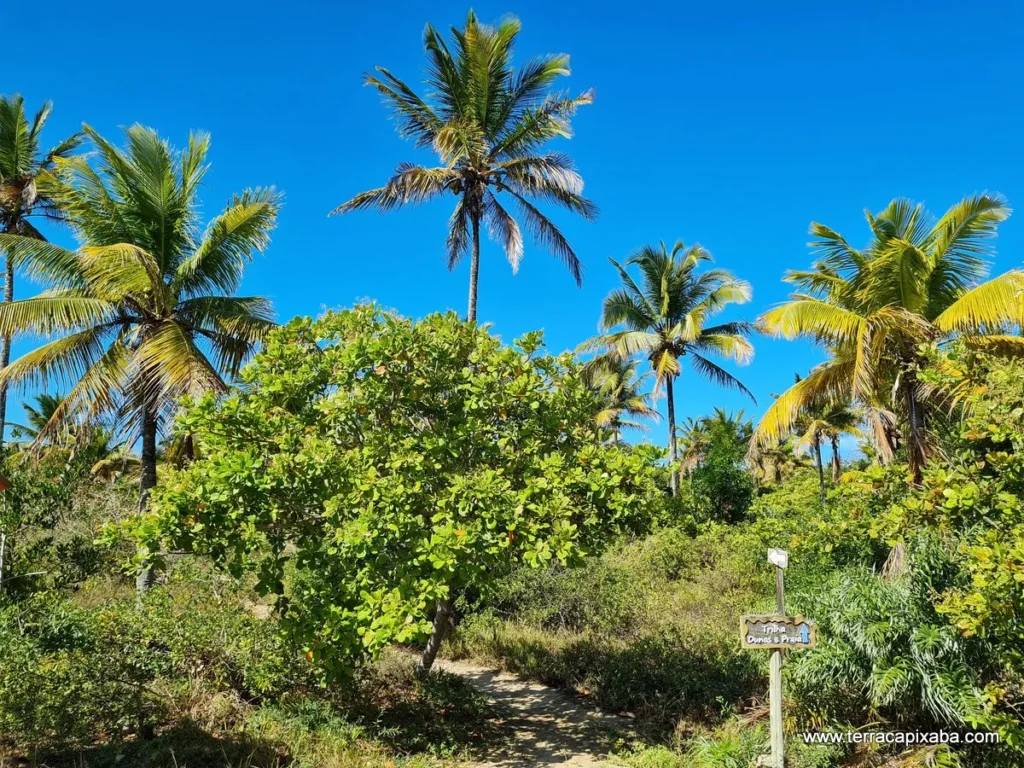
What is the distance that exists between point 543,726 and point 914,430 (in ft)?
22.7

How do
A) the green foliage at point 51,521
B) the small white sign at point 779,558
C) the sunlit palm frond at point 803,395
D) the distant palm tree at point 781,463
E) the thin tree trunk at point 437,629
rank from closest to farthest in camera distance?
the small white sign at point 779,558 < the thin tree trunk at point 437,629 < the green foliage at point 51,521 < the sunlit palm frond at point 803,395 < the distant palm tree at point 781,463

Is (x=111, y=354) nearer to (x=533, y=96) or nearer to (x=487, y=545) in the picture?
(x=487, y=545)

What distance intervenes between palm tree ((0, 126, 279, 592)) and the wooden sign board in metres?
7.25

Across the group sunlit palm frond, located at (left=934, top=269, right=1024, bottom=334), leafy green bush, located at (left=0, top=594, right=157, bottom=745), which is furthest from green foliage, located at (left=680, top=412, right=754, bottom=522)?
leafy green bush, located at (left=0, top=594, right=157, bottom=745)

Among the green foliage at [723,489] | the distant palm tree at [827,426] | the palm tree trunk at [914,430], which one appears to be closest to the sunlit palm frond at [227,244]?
the palm tree trunk at [914,430]

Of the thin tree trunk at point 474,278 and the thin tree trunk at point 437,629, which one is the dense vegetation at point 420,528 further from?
the thin tree trunk at point 474,278

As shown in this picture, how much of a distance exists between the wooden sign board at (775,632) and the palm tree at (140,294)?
7.25 meters

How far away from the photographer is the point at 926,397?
402 inches

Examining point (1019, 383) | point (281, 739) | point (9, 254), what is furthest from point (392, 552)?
point (9, 254)

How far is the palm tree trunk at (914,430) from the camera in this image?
980 cm

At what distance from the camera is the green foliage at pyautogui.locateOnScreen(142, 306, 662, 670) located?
18.4 feet

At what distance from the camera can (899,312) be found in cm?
969

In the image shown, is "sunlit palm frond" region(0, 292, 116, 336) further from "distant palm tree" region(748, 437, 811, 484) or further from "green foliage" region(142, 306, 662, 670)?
"distant palm tree" region(748, 437, 811, 484)

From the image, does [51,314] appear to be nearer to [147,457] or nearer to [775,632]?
[147,457]
